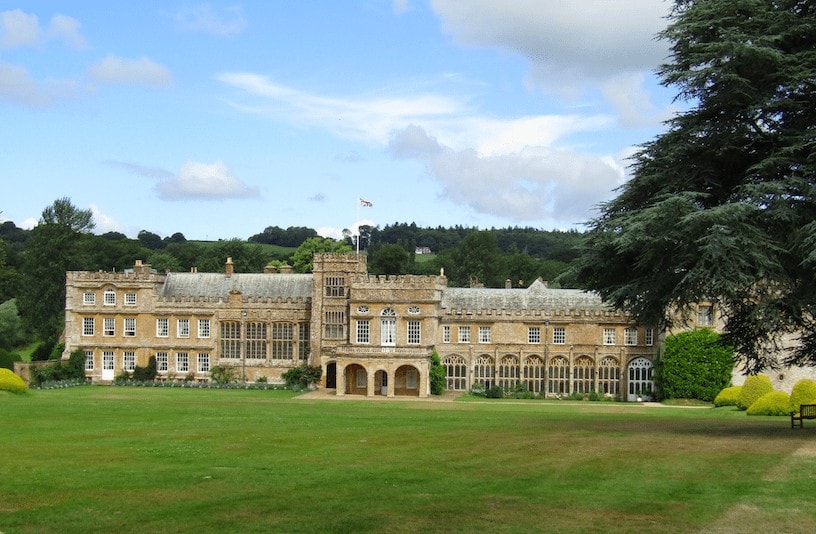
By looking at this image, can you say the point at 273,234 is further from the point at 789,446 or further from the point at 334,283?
the point at 789,446

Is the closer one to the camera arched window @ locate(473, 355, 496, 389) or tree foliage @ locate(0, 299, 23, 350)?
arched window @ locate(473, 355, 496, 389)

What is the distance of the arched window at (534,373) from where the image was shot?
56344mm

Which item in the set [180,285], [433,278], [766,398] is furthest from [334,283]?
[766,398]

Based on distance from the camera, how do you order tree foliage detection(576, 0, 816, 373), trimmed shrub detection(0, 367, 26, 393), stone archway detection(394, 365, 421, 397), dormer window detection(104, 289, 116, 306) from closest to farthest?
tree foliage detection(576, 0, 816, 373)
trimmed shrub detection(0, 367, 26, 393)
stone archway detection(394, 365, 421, 397)
dormer window detection(104, 289, 116, 306)

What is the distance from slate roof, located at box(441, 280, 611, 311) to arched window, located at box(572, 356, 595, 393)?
2.96 m

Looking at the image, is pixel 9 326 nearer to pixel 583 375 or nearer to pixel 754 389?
pixel 583 375

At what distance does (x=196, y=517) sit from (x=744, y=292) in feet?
49.5

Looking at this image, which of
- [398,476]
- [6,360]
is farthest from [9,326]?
[398,476]

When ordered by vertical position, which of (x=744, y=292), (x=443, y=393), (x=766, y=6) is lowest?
(x=443, y=393)

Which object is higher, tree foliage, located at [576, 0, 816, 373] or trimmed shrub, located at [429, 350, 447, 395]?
tree foliage, located at [576, 0, 816, 373]

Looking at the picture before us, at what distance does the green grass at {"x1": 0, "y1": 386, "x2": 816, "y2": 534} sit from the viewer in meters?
13.5

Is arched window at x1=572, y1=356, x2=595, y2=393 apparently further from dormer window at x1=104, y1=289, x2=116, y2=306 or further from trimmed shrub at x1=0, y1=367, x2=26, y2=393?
trimmed shrub at x1=0, y1=367, x2=26, y2=393

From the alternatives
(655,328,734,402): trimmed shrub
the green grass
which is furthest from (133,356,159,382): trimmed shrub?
the green grass

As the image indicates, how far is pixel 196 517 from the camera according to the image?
1347cm
